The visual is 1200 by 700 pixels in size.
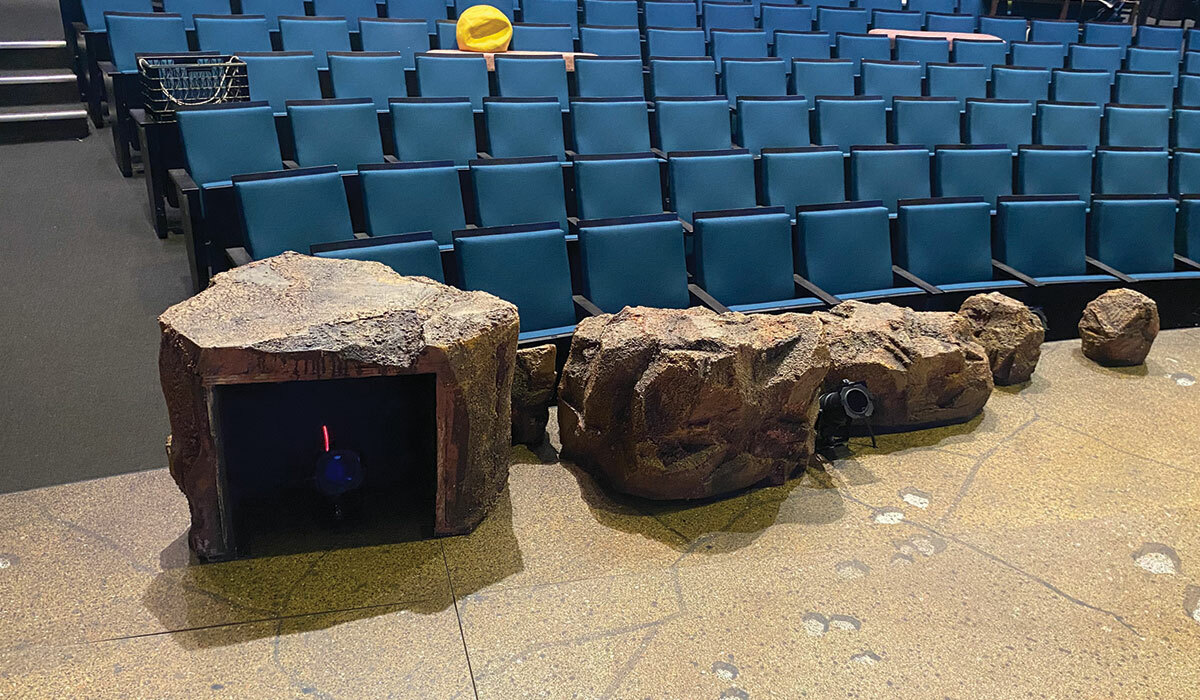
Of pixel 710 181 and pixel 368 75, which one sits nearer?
pixel 710 181

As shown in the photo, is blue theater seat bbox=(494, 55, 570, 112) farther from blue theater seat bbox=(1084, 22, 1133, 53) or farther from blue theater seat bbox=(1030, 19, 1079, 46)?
blue theater seat bbox=(1084, 22, 1133, 53)

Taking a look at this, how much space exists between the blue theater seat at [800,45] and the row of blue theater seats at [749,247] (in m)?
0.66

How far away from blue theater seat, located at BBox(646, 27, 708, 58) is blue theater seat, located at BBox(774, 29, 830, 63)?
163 mm

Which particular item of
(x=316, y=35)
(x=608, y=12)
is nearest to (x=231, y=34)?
(x=316, y=35)

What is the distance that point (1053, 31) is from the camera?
212 centimetres

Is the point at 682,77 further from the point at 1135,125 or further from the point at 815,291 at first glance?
the point at 1135,125

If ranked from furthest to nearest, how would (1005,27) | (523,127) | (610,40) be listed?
(1005,27) < (610,40) < (523,127)

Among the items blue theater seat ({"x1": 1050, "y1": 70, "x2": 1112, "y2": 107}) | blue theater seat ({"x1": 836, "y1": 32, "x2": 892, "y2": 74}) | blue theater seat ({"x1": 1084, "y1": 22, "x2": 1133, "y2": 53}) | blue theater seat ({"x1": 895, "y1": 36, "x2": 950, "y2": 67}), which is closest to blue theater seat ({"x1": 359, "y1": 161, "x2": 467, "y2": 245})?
blue theater seat ({"x1": 836, "y1": 32, "x2": 892, "y2": 74})

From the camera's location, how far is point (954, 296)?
3.44 ft

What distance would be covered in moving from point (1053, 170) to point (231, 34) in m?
1.21

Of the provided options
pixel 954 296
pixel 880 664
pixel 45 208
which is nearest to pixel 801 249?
pixel 954 296

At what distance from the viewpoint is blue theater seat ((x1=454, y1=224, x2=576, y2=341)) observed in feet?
2.73

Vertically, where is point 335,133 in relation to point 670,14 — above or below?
below

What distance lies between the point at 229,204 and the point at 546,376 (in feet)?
1.29
